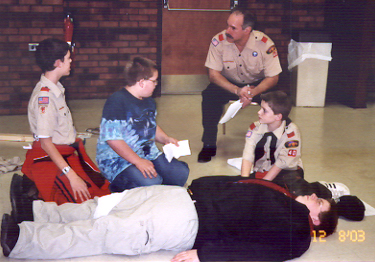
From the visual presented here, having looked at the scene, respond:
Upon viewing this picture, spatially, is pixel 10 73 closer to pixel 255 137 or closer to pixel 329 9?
pixel 255 137

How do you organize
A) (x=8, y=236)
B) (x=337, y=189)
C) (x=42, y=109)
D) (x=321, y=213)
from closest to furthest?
(x=8, y=236) → (x=321, y=213) → (x=42, y=109) → (x=337, y=189)

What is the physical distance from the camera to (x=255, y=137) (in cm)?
230

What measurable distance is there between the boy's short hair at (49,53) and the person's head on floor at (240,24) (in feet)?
4.30

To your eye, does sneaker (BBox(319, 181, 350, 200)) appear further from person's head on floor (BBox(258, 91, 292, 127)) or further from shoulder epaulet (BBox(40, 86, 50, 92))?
shoulder epaulet (BBox(40, 86, 50, 92))

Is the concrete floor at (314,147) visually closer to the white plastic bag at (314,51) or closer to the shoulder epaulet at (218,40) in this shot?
the white plastic bag at (314,51)

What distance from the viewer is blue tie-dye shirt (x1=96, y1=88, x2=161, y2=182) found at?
195 centimetres

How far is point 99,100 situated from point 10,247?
274cm

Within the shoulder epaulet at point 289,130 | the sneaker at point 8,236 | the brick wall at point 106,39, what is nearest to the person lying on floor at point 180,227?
the sneaker at point 8,236

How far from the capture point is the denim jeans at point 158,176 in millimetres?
1963

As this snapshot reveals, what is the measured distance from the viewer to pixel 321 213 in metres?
1.70

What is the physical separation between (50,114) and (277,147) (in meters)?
1.22

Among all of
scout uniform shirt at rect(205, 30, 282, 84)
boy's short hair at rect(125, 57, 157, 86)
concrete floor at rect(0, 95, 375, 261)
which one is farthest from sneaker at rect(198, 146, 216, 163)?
boy's short hair at rect(125, 57, 157, 86)

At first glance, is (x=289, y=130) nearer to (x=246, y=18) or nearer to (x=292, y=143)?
(x=292, y=143)

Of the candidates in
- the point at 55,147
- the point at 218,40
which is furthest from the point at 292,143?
the point at 55,147
